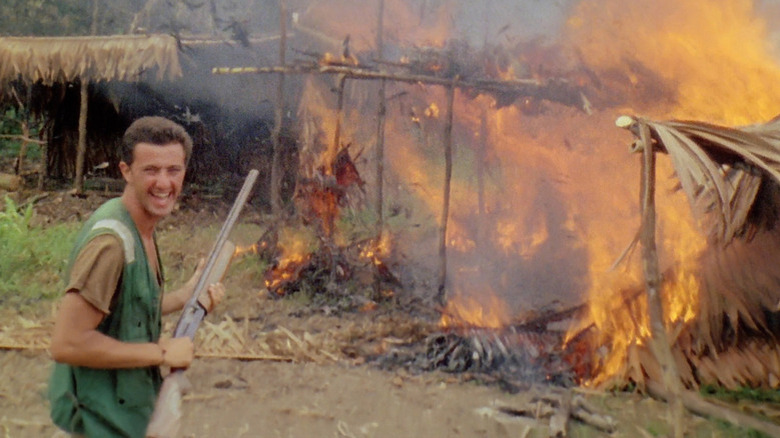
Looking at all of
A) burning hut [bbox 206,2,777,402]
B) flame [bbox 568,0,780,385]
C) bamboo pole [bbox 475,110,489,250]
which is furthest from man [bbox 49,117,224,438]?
bamboo pole [bbox 475,110,489,250]

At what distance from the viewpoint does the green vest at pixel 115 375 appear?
2.50 metres

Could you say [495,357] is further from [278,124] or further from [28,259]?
[28,259]

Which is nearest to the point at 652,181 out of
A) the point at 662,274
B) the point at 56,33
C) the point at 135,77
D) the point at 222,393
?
the point at 662,274

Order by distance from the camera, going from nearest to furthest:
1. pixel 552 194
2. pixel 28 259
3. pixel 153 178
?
pixel 153 178 < pixel 28 259 < pixel 552 194

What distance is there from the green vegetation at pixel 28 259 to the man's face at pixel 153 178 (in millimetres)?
6395

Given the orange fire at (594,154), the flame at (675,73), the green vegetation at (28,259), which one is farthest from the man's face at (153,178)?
the green vegetation at (28,259)

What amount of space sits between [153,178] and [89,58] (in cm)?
1053

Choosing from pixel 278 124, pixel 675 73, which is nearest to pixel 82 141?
pixel 278 124

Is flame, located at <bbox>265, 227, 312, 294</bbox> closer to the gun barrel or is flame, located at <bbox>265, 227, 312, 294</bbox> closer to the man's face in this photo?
the gun barrel

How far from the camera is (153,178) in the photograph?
8.70 ft

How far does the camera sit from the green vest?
8.21 feet

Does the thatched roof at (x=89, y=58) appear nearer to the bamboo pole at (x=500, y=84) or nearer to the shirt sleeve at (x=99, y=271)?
the bamboo pole at (x=500, y=84)

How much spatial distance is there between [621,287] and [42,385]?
5857 mm

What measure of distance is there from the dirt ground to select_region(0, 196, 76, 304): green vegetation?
752mm
